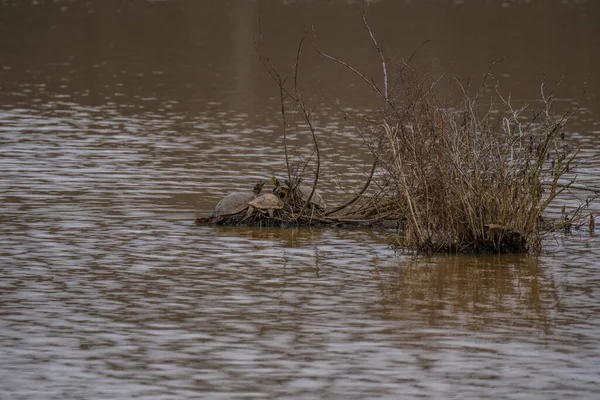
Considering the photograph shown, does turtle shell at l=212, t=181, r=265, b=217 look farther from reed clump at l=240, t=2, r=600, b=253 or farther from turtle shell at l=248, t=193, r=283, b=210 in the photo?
reed clump at l=240, t=2, r=600, b=253

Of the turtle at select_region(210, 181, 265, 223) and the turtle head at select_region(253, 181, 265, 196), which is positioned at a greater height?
the turtle head at select_region(253, 181, 265, 196)

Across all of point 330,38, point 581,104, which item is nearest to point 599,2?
point 330,38

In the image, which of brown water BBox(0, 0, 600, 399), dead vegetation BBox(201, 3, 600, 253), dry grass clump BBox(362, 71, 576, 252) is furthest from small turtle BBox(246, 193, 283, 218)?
dry grass clump BBox(362, 71, 576, 252)

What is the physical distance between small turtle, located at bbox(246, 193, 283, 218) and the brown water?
316mm

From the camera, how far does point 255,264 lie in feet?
46.6

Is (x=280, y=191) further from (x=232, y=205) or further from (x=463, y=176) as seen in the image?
(x=463, y=176)

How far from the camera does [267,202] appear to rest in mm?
16688

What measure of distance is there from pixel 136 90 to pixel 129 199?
54.0 ft

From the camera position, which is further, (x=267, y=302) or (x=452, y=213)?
(x=452, y=213)

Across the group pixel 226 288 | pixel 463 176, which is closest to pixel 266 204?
pixel 463 176

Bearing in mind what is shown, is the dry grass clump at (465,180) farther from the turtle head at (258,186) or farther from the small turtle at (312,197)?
the turtle head at (258,186)

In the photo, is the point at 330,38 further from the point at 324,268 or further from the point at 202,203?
the point at 324,268

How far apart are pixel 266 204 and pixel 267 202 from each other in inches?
1.1

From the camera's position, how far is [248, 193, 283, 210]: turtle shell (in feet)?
54.6
